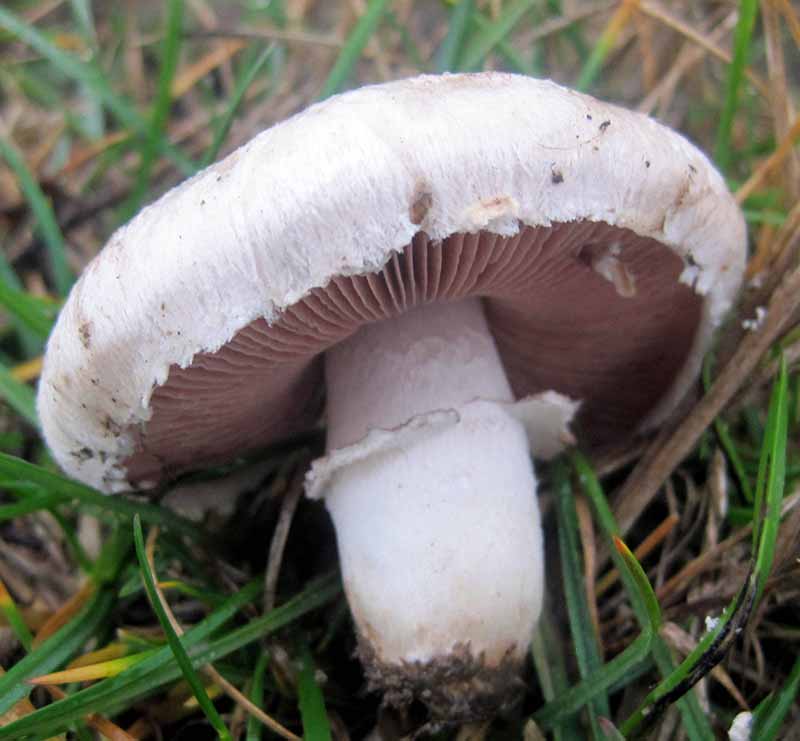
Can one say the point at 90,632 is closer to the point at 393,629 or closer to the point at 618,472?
the point at 393,629

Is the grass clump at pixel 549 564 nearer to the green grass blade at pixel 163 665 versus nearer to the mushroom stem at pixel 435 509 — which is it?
the green grass blade at pixel 163 665

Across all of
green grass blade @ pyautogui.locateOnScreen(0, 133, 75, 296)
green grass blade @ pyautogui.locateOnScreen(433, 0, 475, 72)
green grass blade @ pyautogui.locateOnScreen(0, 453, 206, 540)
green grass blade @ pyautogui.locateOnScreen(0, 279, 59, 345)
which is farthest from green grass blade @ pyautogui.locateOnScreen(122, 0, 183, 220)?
green grass blade @ pyautogui.locateOnScreen(0, 453, 206, 540)

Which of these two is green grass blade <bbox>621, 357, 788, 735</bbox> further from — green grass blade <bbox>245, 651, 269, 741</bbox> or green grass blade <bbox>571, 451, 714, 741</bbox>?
green grass blade <bbox>245, 651, 269, 741</bbox>

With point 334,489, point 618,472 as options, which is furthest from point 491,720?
point 618,472

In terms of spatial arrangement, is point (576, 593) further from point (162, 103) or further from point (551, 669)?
point (162, 103)

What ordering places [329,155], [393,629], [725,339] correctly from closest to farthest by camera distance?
1. [329,155]
2. [393,629]
3. [725,339]

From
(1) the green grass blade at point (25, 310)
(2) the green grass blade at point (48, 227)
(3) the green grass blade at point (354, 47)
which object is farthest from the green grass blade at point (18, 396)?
(3) the green grass blade at point (354, 47)

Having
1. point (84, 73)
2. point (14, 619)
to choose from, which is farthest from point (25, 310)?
point (84, 73)
